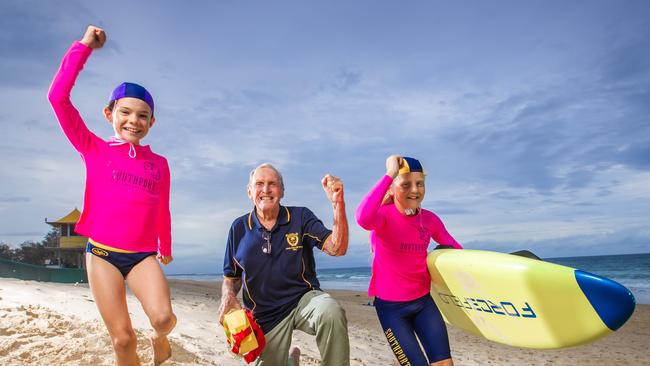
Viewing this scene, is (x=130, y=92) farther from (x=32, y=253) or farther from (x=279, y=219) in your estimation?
(x=32, y=253)

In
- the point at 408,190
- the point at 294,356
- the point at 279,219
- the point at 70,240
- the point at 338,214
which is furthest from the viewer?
the point at 70,240

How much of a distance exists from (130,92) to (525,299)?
3.21 m

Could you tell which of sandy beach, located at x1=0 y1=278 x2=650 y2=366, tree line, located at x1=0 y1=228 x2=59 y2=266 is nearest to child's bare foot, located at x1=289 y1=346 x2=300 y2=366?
sandy beach, located at x1=0 y1=278 x2=650 y2=366

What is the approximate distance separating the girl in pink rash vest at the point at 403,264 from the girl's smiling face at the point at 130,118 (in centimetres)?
162

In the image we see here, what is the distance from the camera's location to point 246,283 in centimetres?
365

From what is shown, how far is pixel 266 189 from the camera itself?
3.71m

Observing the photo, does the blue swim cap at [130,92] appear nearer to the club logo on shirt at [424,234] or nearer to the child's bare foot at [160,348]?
the child's bare foot at [160,348]

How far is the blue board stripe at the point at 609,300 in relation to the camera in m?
3.47

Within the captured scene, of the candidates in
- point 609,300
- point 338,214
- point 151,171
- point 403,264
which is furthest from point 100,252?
point 609,300

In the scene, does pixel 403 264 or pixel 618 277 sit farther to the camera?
pixel 618 277

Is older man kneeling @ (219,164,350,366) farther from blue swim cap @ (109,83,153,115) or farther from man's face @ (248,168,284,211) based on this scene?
blue swim cap @ (109,83,153,115)

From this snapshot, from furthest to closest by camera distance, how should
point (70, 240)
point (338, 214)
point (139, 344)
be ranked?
point (70, 240)
point (139, 344)
point (338, 214)

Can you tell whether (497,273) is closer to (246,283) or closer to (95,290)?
(246,283)

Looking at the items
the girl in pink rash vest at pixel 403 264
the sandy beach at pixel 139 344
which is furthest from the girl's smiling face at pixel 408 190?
the sandy beach at pixel 139 344
